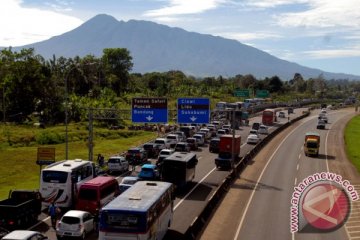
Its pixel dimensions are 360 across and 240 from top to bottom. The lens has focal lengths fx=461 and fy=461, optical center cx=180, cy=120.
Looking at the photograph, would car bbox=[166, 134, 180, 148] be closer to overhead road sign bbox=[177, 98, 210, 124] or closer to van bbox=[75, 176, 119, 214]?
overhead road sign bbox=[177, 98, 210, 124]

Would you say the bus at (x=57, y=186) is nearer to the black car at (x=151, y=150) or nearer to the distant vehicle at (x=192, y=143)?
the black car at (x=151, y=150)

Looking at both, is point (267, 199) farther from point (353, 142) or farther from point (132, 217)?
point (353, 142)

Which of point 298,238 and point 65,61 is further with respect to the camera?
point 65,61

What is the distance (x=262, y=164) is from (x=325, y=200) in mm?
22165

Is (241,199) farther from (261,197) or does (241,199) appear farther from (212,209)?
(212,209)

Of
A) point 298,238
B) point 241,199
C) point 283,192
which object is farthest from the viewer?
point 283,192

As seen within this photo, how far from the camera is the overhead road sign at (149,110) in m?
48.9

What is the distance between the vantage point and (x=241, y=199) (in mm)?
37031

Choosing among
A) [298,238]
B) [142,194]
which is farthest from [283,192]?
[142,194]

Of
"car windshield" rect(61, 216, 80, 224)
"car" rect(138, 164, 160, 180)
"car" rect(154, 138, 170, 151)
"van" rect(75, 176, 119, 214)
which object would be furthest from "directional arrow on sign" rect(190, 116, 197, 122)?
"car windshield" rect(61, 216, 80, 224)

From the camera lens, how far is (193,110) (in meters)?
50.1

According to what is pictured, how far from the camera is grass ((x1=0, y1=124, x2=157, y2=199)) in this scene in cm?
4762

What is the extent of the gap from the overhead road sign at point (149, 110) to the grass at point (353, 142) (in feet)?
78.1

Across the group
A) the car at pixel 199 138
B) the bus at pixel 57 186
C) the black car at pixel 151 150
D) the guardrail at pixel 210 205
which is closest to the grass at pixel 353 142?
the guardrail at pixel 210 205
